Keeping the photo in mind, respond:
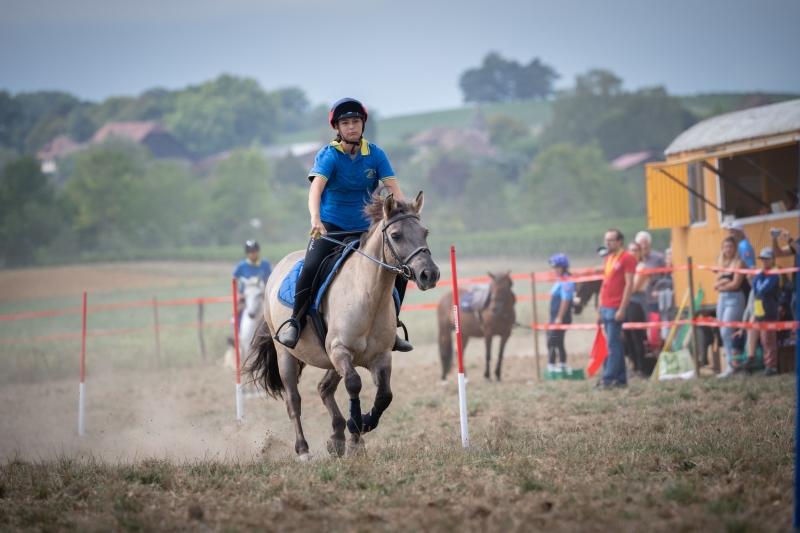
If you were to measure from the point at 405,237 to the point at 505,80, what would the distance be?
559 ft

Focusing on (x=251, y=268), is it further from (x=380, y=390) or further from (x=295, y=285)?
(x=380, y=390)

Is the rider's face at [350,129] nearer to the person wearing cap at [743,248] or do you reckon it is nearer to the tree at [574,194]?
the person wearing cap at [743,248]

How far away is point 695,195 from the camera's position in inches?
696

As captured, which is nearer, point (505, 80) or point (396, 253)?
point (396, 253)

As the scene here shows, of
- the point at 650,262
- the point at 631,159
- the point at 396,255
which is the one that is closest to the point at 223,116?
the point at 631,159

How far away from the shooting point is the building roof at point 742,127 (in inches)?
619

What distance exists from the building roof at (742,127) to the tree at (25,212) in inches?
2155

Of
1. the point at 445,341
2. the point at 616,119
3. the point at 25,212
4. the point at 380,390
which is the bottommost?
the point at 445,341

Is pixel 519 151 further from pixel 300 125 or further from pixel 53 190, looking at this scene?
pixel 300 125

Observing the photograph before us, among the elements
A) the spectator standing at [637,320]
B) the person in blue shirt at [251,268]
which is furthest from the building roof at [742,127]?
the person in blue shirt at [251,268]

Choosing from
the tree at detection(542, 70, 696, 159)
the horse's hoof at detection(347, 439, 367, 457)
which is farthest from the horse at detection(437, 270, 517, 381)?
the tree at detection(542, 70, 696, 159)

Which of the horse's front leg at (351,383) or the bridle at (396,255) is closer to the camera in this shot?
the bridle at (396,255)

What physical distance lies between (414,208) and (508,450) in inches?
85.1

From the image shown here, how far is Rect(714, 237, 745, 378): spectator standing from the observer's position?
14156 mm
